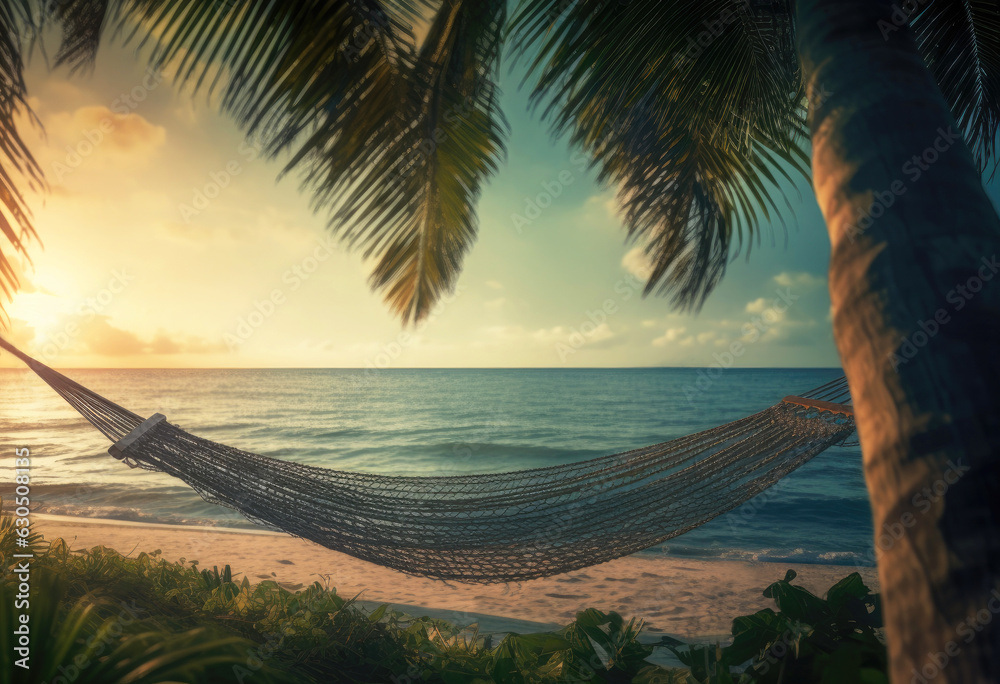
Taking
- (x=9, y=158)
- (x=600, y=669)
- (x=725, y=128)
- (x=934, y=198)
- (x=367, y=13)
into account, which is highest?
(x=725, y=128)

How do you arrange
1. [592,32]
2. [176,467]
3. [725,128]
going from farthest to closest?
[725,128], [176,467], [592,32]

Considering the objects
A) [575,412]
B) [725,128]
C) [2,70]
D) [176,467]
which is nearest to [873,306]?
[2,70]

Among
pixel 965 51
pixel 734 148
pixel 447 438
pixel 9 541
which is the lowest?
pixel 9 541

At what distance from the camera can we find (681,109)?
1.54 m

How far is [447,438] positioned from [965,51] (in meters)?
12.0

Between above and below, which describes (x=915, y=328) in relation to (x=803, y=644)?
above

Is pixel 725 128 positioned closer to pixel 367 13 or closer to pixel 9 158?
pixel 367 13

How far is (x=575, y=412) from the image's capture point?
1720 cm

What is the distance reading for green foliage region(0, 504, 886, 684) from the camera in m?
0.58

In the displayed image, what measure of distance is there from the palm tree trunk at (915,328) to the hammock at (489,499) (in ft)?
4.28

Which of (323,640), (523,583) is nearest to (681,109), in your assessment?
(323,640)

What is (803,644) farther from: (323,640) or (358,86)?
(358,86)

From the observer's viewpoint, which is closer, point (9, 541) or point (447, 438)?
point (9, 541)

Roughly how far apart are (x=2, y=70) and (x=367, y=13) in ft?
2.46
